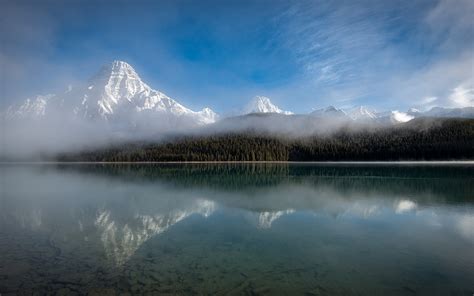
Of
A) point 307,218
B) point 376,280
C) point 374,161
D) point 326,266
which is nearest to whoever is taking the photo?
point 376,280

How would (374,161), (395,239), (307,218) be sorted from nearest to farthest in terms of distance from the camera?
(395,239), (307,218), (374,161)

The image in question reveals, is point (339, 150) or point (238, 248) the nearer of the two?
point (238, 248)

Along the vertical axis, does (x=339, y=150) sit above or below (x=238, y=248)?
above

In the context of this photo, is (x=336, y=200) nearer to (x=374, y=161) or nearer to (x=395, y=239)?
(x=395, y=239)

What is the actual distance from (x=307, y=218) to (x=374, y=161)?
131 meters

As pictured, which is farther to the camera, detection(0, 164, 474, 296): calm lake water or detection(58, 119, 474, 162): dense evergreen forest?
detection(58, 119, 474, 162): dense evergreen forest

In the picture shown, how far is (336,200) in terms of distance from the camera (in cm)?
3628

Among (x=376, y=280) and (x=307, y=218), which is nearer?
(x=376, y=280)

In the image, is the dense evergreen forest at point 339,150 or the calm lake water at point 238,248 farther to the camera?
the dense evergreen forest at point 339,150

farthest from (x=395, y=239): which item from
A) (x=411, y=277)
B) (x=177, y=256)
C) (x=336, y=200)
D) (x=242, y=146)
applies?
(x=242, y=146)

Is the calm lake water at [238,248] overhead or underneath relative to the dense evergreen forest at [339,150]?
underneath

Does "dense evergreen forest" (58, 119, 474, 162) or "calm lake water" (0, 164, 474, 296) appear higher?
"dense evergreen forest" (58, 119, 474, 162)

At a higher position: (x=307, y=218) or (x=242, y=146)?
(x=242, y=146)

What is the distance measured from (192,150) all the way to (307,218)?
147 metres
